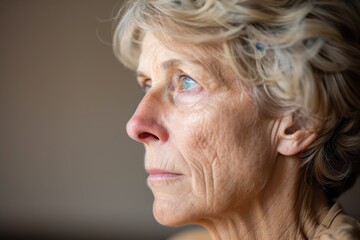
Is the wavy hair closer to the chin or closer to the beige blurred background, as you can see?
the chin

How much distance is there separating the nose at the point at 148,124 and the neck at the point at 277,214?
0.24 metres

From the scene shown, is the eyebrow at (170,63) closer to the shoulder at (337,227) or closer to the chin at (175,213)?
the chin at (175,213)

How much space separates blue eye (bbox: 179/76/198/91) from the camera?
113 cm

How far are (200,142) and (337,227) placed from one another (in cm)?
38

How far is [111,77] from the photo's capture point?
2.29 meters

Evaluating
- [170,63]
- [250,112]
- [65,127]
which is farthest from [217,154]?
[65,127]

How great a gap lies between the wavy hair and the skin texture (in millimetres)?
40

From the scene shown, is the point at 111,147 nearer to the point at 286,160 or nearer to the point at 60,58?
the point at 60,58

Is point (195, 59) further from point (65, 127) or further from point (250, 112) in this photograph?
point (65, 127)

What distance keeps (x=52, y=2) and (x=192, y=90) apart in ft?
4.55

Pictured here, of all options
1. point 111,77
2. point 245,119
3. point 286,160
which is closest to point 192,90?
point 245,119

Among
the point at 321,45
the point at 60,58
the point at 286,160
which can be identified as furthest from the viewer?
the point at 60,58

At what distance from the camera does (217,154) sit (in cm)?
110

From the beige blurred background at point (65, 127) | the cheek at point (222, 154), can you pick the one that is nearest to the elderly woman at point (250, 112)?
the cheek at point (222, 154)
